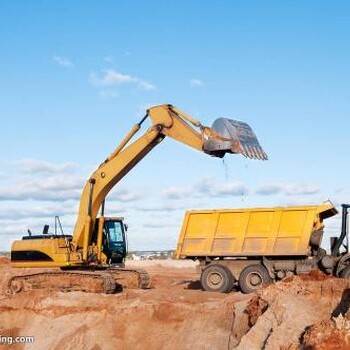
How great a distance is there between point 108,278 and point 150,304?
4.05 metres

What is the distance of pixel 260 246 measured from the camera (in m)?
22.1

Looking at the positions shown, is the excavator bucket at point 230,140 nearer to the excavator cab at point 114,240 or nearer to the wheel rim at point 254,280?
the wheel rim at point 254,280

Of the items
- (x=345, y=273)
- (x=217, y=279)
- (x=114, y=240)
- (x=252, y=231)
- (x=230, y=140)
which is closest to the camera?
(x=230, y=140)

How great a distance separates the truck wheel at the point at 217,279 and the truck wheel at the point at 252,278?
43cm

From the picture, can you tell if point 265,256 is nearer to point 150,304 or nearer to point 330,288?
point 150,304

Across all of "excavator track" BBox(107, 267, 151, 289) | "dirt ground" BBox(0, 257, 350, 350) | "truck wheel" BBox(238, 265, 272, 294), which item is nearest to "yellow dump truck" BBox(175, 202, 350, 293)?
"truck wheel" BBox(238, 265, 272, 294)

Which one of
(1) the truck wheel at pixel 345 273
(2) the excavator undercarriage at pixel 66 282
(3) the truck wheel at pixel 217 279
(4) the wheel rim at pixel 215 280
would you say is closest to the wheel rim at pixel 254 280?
(3) the truck wheel at pixel 217 279

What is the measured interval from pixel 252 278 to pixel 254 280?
0.37 feet

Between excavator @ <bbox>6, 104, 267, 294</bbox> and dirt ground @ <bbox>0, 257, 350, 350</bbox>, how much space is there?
0.83m

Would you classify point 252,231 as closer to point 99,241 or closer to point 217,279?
point 217,279

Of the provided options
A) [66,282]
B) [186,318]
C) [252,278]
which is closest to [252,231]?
Answer: [252,278]

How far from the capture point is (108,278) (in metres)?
21.5

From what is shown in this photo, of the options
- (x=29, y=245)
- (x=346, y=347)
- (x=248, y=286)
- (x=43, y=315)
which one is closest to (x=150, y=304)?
(x=43, y=315)

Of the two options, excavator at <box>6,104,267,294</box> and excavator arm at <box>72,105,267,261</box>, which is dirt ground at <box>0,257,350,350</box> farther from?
excavator arm at <box>72,105,267,261</box>
